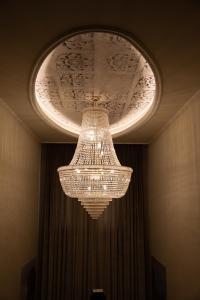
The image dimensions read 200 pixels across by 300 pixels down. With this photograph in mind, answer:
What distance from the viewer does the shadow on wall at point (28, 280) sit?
3512 millimetres

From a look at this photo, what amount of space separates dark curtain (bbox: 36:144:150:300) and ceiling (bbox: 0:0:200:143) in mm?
2473

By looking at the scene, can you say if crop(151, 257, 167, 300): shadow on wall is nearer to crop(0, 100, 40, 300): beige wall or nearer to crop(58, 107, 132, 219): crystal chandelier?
crop(58, 107, 132, 219): crystal chandelier

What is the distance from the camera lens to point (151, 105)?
114 inches

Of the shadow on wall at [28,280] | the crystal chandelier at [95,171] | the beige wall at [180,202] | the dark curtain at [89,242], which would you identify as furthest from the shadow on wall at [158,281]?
the shadow on wall at [28,280]

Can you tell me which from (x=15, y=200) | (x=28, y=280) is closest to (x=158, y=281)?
(x=28, y=280)

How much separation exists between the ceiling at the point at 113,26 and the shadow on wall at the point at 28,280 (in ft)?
7.90

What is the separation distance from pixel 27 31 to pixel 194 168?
177 cm

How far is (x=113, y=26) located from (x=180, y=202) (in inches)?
75.9

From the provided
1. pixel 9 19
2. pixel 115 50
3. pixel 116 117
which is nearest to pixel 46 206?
pixel 116 117

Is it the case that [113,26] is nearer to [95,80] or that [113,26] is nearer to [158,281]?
[95,80]

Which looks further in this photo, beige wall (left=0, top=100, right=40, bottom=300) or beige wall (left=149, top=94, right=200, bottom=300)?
beige wall (left=0, top=100, right=40, bottom=300)

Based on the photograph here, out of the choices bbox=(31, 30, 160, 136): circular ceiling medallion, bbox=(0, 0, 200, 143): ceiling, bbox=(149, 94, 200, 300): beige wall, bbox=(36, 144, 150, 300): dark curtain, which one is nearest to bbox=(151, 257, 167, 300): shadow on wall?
bbox=(149, 94, 200, 300): beige wall

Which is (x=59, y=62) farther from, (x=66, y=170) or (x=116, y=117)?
(x=116, y=117)

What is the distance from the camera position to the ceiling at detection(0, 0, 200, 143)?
150 centimetres
